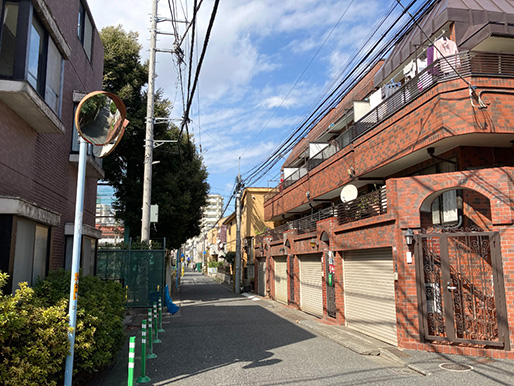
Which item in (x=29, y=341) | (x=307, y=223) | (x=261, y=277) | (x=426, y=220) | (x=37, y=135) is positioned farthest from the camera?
(x=261, y=277)

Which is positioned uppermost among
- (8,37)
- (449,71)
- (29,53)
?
(449,71)

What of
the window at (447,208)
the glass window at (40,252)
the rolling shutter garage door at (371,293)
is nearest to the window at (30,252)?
the glass window at (40,252)

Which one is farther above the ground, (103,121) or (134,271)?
(103,121)

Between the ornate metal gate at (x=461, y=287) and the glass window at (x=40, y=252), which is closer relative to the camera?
the glass window at (x=40, y=252)

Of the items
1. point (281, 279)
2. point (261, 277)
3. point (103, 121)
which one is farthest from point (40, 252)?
point (261, 277)

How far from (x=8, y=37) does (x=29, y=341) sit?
6.00 meters

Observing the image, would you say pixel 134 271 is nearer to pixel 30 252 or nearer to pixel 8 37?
pixel 30 252

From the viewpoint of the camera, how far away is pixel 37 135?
353 inches

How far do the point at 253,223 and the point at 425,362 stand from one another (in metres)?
27.8

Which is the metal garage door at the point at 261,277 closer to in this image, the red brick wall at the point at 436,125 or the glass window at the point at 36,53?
the red brick wall at the point at 436,125

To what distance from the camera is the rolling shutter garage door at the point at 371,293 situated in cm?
1155

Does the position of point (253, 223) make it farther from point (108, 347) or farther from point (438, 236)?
point (108, 347)

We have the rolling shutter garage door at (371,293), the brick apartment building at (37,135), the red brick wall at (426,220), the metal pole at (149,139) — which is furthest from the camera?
the metal pole at (149,139)

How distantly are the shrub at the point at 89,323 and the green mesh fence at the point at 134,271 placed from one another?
8592 millimetres
